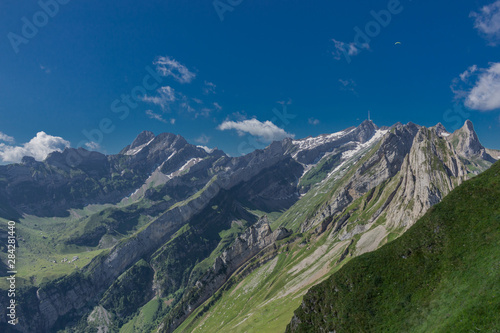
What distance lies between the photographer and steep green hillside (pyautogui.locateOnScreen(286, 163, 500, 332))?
46769 mm

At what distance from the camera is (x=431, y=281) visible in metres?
56.0

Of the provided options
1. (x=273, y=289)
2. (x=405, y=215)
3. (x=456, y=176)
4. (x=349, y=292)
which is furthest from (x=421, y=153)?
(x=349, y=292)

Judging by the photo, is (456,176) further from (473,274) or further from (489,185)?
(473,274)

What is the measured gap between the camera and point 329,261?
602 feet

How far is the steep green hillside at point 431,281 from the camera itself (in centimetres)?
4677

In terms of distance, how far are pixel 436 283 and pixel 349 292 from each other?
20.2m

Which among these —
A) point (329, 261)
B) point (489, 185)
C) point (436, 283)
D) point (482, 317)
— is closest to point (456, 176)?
point (329, 261)

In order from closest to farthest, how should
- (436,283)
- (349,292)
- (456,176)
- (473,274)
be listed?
(473,274) → (436,283) → (349,292) → (456,176)

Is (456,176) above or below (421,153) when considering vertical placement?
below

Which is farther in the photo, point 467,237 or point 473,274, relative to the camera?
point 467,237

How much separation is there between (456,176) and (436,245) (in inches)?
5049

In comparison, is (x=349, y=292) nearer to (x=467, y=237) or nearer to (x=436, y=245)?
(x=436, y=245)

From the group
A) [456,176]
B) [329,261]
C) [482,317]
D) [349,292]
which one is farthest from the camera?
[329,261]

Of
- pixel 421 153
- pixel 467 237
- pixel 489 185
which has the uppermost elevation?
pixel 421 153
